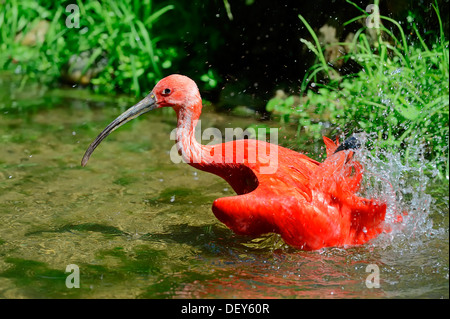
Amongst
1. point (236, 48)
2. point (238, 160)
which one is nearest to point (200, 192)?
point (238, 160)

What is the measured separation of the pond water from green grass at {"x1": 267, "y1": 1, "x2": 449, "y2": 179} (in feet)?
1.30

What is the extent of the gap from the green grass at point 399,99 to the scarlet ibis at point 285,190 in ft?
2.17

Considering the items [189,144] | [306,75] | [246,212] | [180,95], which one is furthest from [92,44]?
[246,212]

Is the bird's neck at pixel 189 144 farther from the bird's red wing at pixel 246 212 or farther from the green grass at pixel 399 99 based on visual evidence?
the green grass at pixel 399 99

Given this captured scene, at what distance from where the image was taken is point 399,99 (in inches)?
206

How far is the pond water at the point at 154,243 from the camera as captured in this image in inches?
154

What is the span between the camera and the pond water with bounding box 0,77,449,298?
3916 mm

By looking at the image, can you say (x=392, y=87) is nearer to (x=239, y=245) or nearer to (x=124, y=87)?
(x=239, y=245)

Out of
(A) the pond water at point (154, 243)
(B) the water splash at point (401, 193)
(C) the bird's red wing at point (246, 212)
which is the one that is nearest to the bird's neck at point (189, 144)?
(C) the bird's red wing at point (246, 212)

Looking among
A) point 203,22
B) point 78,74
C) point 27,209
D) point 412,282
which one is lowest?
point 412,282

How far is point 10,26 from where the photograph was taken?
27.5 ft

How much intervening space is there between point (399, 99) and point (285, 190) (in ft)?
5.12

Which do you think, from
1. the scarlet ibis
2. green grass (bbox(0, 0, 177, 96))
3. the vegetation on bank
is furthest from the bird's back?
green grass (bbox(0, 0, 177, 96))

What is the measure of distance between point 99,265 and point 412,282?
185 cm
